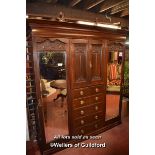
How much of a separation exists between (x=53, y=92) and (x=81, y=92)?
0.34 meters

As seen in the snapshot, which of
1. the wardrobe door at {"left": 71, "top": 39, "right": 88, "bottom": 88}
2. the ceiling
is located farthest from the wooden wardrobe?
the ceiling

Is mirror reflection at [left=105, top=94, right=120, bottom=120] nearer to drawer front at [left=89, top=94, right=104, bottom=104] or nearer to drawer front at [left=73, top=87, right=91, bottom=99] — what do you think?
drawer front at [left=89, top=94, right=104, bottom=104]

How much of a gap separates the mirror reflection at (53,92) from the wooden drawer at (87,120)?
121 mm

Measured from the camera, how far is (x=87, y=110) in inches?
59.7

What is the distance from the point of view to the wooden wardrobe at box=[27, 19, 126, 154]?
1.17 m

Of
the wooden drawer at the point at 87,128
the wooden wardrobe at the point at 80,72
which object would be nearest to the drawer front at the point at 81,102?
the wooden wardrobe at the point at 80,72

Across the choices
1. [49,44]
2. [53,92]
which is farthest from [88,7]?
[53,92]

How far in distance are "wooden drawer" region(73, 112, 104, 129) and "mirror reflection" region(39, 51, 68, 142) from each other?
0.12 m
